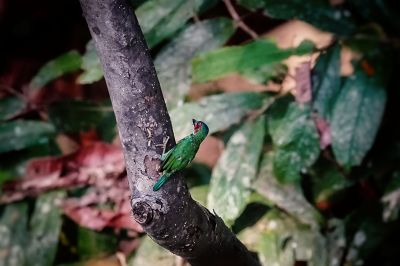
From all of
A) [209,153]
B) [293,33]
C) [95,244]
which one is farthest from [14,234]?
[293,33]

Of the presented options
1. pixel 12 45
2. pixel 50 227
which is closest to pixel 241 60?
pixel 50 227

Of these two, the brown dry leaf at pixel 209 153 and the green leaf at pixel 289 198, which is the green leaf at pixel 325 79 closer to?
the green leaf at pixel 289 198

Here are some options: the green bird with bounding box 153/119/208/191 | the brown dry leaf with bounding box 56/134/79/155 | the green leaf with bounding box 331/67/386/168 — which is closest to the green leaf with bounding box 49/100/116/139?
the brown dry leaf with bounding box 56/134/79/155

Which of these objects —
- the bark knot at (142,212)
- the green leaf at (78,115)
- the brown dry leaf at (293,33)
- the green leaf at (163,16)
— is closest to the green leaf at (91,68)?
the green leaf at (163,16)

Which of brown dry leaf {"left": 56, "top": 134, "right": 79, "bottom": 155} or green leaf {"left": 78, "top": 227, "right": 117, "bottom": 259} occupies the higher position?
brown dry leaf {"left": 56, "top": 134, "right": 79, "bottom": 155}

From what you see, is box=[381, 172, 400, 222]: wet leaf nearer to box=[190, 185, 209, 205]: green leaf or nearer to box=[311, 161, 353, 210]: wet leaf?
box=[311, 161, 353, 210]: wet leaf
